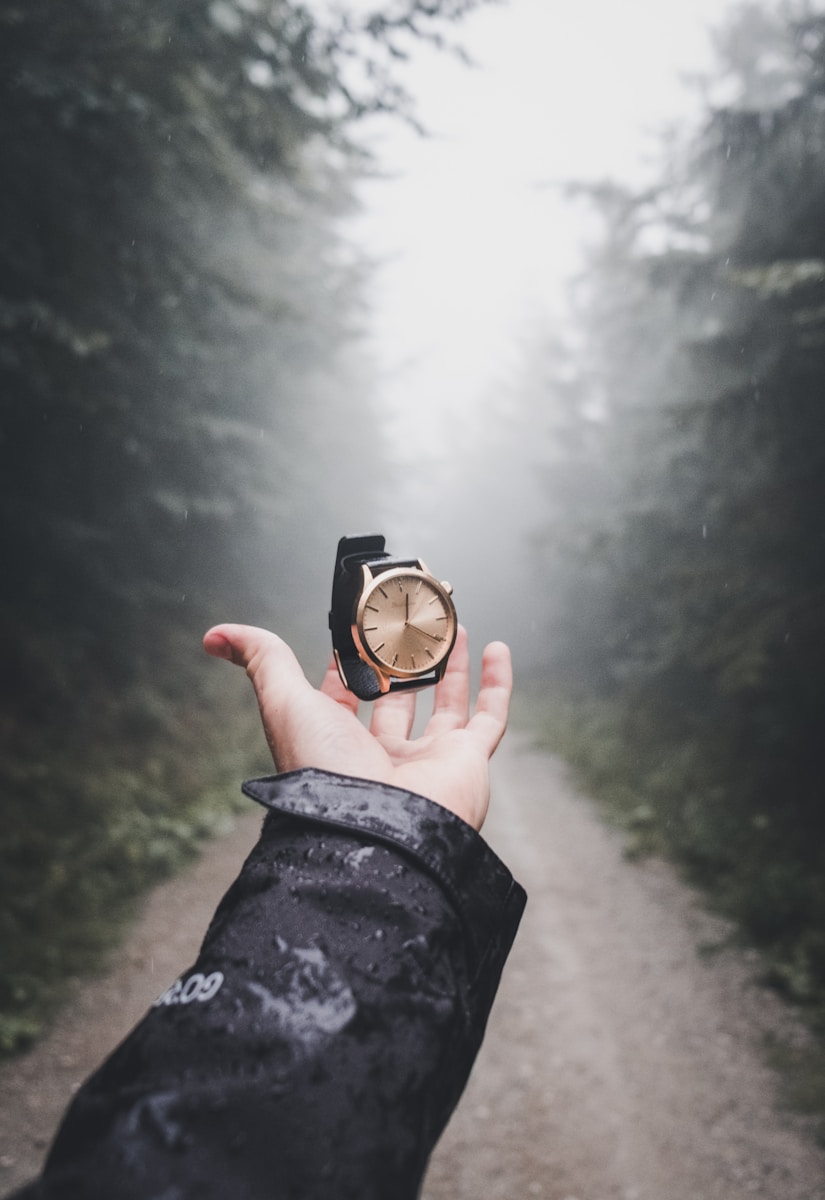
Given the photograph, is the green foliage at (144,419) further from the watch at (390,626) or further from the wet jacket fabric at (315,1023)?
the wet jacket fabric at (315,1023)

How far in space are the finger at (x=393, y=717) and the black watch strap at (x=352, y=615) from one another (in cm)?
5

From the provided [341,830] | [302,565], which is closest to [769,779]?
[302,565]

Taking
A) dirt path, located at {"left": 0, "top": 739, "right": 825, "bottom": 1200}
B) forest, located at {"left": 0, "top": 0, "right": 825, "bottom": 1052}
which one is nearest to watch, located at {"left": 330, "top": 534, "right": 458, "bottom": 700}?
forest, located at {"left": 0, "top": 0, "right": 825, "bottom": 1052}

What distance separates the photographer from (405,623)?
5.81 feet

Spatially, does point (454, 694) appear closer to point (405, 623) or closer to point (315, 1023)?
point (405, 623)

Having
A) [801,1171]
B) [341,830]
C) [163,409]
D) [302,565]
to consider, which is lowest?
[341,830]

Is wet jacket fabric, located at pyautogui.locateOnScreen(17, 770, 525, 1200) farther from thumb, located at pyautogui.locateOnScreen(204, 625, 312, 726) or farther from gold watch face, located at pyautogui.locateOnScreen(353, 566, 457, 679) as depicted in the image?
gold watch face, located at pyautogui.locateOnScreen(353, 566, 457, 679)

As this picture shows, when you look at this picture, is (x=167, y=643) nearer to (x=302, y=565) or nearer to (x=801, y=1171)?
(x=302, y=565)

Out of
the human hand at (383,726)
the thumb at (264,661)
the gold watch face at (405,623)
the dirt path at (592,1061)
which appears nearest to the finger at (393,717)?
the human hand at (383,726)

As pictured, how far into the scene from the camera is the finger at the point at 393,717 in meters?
1.78

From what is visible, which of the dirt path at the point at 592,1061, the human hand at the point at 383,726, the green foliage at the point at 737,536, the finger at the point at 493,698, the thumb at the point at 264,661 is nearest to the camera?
the human hand at the point at 383,726

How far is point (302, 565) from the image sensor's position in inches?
198

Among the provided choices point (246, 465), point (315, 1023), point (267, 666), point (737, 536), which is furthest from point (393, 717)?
point (737, 536)

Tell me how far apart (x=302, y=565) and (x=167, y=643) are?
12.0 feet
